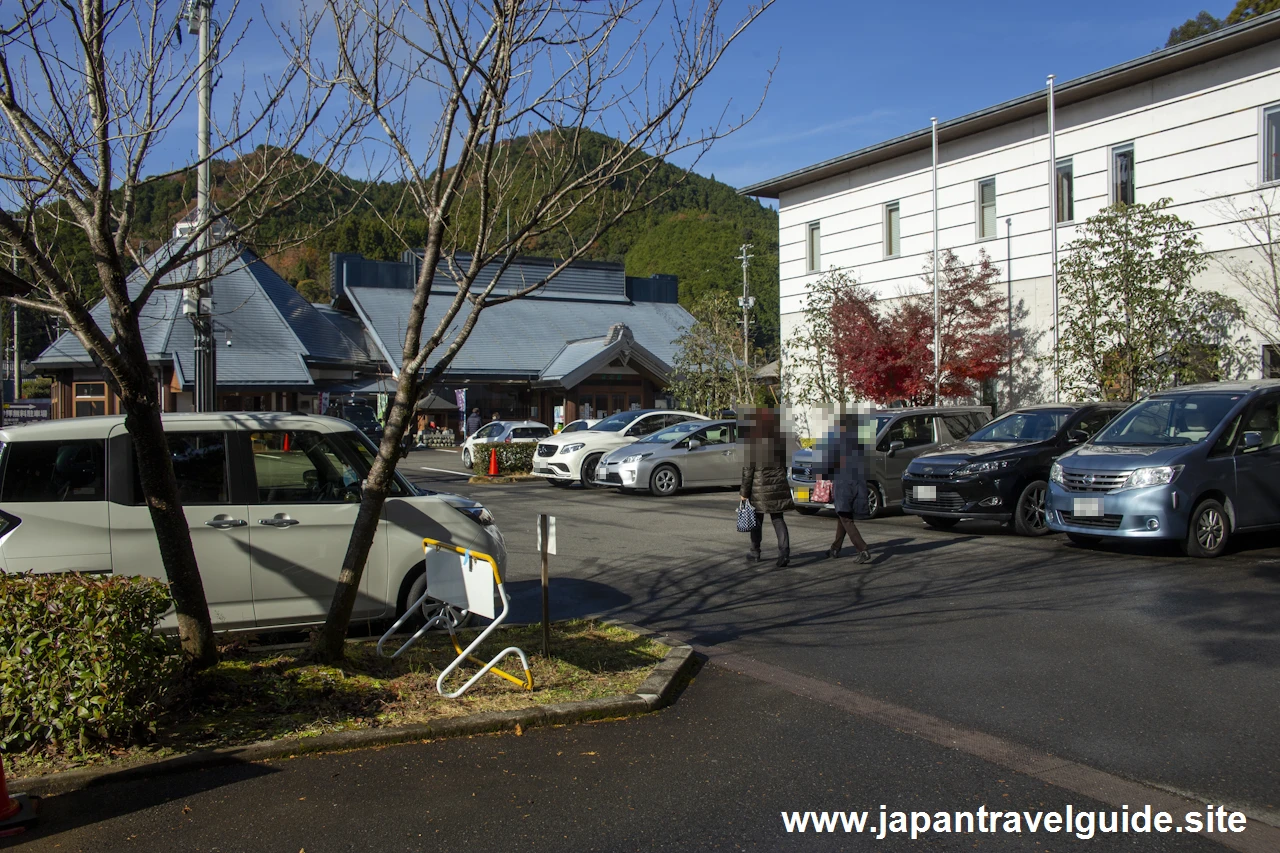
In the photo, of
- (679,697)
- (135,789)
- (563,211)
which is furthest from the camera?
(563,211)

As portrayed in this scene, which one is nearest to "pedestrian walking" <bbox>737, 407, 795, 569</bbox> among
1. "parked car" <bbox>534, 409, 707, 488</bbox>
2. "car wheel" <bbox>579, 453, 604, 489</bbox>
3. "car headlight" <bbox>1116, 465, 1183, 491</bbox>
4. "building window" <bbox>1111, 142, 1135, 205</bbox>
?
"car headlight" <bbox>1116, 465, 1183, 491</bbox>

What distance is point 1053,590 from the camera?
958 centimetres

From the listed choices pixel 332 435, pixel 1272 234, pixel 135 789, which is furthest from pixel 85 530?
pixel 1272 234

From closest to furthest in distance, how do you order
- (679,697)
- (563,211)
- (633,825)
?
(633,825)
(679,697)
(563,211)

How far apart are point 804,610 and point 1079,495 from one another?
4376mm

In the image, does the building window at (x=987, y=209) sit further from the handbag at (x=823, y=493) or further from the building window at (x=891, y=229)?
the handbag at (x=823, y=493)

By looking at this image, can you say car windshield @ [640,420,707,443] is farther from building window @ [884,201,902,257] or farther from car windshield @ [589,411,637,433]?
building window @ [884,201,902,257]

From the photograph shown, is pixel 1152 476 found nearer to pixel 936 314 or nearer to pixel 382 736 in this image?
pixel 382 736

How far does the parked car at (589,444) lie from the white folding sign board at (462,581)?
15058mm

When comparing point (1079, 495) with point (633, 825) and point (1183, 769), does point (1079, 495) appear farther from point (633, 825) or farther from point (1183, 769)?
point (633, 825)

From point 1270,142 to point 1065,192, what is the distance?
4.23 meters

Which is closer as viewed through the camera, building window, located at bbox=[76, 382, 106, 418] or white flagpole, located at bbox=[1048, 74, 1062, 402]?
white flagpole, located at bbox=[1048, 74, 1062, 402]

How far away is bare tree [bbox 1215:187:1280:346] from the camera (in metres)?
17.5

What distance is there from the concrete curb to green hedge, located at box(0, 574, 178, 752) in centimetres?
26
